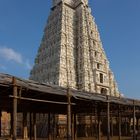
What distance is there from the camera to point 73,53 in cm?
5966

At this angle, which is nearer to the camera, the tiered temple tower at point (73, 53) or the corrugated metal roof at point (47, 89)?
the corrugated metal roof at point (47, 89)

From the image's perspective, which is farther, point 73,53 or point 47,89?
point 73,53

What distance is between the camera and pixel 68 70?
56.2 meters

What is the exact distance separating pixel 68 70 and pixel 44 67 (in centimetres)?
572

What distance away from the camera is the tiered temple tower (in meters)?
56.3

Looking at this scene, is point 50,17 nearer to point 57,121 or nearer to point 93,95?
point 57,121

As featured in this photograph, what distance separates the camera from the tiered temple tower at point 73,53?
2217 inches

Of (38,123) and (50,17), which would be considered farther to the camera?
(50,17)

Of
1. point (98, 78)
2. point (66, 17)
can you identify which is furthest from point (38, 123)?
point (66, 17)

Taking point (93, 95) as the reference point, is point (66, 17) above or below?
above

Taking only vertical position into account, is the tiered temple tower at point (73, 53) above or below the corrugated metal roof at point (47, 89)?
above

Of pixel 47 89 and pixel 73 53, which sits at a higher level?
pixel 73 53

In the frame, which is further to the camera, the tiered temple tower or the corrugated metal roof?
the tiered temple tower

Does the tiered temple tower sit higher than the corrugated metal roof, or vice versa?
the tiered temple tower
